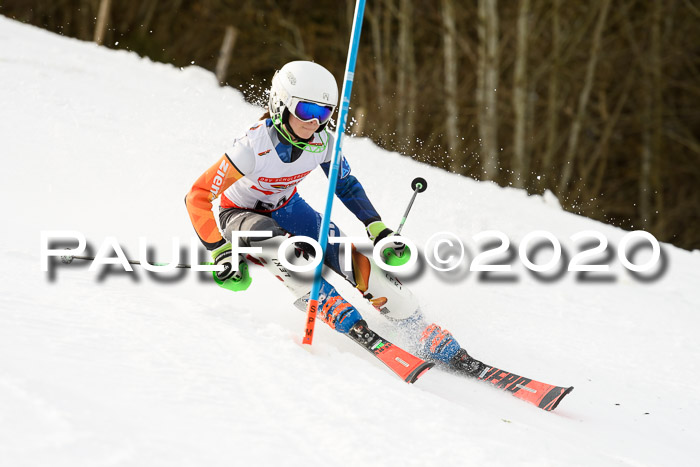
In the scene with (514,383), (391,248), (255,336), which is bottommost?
(514,383)

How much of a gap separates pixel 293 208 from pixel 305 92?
0.87 metres

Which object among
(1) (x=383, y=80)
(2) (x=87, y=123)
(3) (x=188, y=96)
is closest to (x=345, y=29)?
(1) (x=383, y=80)

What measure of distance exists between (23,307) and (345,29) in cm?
1754

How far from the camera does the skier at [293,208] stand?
351 centimetres

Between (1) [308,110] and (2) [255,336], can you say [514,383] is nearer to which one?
(2) [255,336]

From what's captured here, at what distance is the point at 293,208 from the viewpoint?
416cm

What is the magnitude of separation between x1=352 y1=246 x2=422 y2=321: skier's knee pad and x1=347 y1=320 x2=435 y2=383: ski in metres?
0.27

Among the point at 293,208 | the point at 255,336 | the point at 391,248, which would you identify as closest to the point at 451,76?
the point at 293,208

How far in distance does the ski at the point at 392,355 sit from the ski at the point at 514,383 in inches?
16.1

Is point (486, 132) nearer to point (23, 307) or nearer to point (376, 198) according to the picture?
point (376, 198)

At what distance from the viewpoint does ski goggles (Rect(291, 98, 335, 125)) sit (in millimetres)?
3508

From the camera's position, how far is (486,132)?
13.0m
